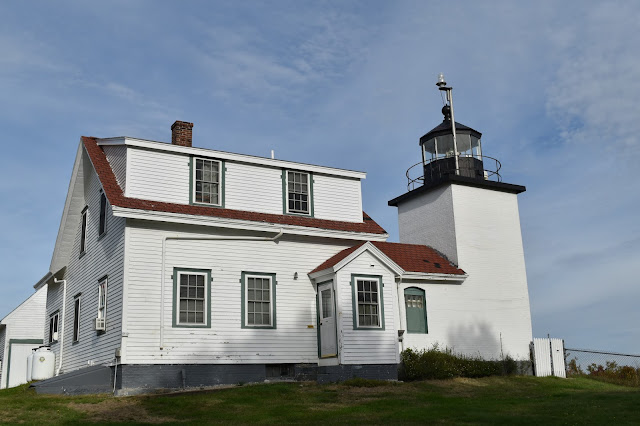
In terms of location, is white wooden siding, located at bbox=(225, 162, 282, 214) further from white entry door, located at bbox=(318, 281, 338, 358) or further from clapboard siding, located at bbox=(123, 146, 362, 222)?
white entry door, located at bbox=(318, 281, 338, 358)

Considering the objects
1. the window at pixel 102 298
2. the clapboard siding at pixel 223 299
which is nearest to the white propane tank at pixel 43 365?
the window at pixel 102 298

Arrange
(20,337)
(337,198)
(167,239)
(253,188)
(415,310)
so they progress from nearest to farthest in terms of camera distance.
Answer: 1. (167,239)
2. (253,188)
3. (415,310)
4. (337,198)
5. (20,337)

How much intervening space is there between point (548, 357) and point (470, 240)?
16.5ft

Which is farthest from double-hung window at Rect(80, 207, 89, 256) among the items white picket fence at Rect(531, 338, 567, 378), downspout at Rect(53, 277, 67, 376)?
white picket fence at Rect(531, 338, 567, 378)

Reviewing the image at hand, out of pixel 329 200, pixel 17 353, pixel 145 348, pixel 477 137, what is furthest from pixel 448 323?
pixel 17 353

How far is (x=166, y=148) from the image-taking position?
20.2 meters

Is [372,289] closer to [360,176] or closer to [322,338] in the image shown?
[322,338]

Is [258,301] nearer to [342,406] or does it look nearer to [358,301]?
[358,301]

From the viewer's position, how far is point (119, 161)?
20234mm

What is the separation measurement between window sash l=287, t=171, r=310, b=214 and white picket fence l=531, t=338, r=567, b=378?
983cm

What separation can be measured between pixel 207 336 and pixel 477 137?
14124 mm

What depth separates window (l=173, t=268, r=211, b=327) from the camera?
18734mm

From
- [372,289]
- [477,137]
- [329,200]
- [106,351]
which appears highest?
[477,137]

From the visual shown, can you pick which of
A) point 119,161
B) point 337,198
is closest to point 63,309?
point 119,161
